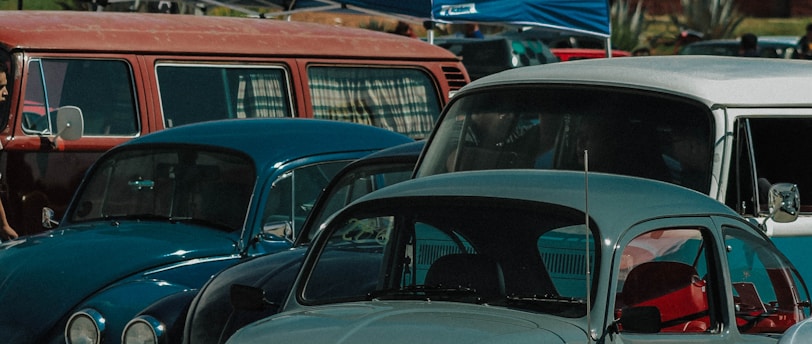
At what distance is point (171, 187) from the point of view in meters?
7.27

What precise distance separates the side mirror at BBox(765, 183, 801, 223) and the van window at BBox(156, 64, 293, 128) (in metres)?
4.57

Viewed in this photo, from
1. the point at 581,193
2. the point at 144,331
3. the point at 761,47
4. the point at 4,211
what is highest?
the point at 581,193

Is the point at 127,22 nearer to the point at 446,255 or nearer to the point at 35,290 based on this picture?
the point at 35,290

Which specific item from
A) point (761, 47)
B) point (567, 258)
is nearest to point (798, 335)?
point (567, 258)

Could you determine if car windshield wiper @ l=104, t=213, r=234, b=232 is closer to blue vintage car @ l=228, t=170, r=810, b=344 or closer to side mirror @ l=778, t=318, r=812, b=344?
blue vintage car @ l=228, t=170, r=810, b=344

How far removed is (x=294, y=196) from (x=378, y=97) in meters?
3.90

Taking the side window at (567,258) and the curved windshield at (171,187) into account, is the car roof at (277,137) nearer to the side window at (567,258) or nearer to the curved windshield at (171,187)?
the curved windshield at (171,187)

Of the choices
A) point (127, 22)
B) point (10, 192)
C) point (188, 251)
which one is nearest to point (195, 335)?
point (188, 251)

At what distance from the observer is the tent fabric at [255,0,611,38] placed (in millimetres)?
12945

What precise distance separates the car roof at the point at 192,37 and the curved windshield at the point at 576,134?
3.05 m

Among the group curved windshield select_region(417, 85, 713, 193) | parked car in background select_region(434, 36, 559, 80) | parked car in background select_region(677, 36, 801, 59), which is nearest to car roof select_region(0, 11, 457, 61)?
curved windshield select_region(417, 85, 713, 193)

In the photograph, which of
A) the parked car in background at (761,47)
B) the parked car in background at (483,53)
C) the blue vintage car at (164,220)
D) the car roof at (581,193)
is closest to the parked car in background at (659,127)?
the blue vintage car at (164,220)

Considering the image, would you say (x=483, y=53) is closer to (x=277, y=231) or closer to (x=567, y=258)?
(x=277, y=231)

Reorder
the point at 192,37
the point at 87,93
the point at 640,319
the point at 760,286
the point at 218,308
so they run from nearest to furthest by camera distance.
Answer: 1. the point at 640,319
2. the point at 760,286
3. the point at 218,308
4. the point at 87,93
5. the point at 192,37
